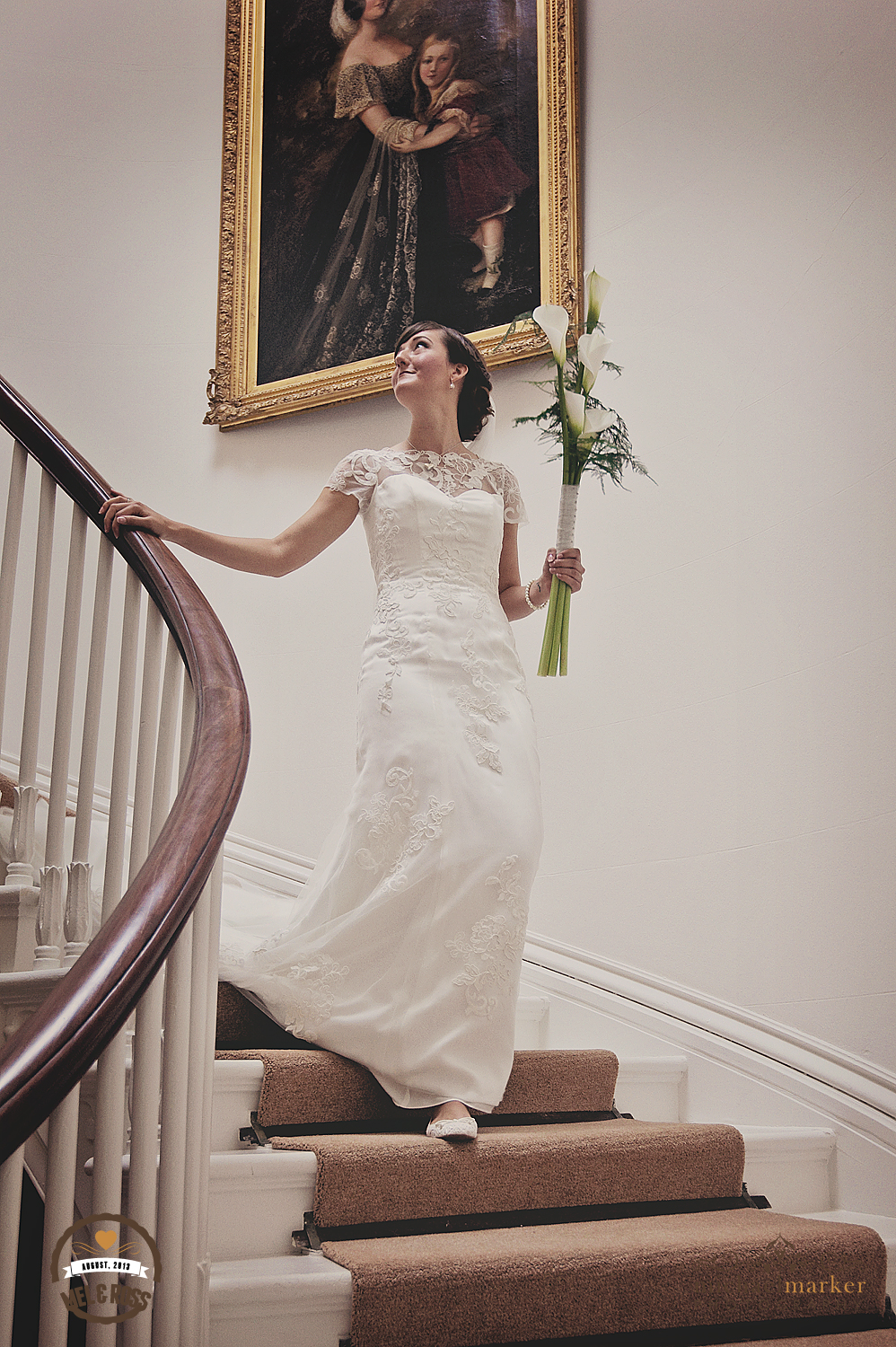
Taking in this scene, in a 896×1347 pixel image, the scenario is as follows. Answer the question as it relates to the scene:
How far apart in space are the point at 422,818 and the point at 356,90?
309 centimetres

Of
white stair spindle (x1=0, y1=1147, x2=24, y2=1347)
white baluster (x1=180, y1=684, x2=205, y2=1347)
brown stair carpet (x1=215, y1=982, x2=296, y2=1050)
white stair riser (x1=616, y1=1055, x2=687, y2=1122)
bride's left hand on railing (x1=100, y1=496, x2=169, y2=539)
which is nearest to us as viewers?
white stair spindle (x1=0, y1=1147, x2=24, y2=1347)

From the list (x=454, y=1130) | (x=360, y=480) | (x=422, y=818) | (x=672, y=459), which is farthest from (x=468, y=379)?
(x=454, y=1130)

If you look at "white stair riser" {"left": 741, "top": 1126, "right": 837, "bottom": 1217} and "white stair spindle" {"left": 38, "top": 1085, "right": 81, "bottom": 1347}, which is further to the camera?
"white stair riser" {"left": 741, "top": 1126, "right": 837, "bottom": 1217}

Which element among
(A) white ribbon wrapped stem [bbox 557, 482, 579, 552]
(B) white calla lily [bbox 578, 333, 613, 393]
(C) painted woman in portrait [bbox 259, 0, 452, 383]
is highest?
(C) painted woman in portrait [bbox 259, 0, 452, 383]

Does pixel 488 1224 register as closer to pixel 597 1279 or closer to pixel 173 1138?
pixel 597 1279

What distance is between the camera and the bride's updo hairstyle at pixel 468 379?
2.82 metres

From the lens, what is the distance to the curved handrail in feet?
3.80

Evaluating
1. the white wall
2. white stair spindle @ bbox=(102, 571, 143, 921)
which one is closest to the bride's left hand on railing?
white stair spindle @ bbox=(102, 571, 143, 921)

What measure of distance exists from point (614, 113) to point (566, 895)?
253 cm

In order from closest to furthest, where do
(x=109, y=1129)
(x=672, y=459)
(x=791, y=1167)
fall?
(x=109, y=1129)
(x=791, y=1167)
(x=672, y=459)

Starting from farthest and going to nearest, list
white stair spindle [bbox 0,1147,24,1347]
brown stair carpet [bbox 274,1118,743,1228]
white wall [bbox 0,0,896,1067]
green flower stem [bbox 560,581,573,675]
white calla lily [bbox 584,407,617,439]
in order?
white wall [bbox 0,0,896,1067]
green flower stem [bbox 560,581,573,675]
white calla lily [bbox 584,407,617,439]
brown stair carpet [bbox 274,1118,743,1228]
white stair spindle [bbox 0,1147,24,1347]

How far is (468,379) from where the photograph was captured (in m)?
2.85

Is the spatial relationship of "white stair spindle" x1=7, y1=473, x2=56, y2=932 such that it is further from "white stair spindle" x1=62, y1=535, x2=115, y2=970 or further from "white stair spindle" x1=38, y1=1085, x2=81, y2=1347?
"white stair spindle" x1=38, y1=1085, x2=81, y2=1347

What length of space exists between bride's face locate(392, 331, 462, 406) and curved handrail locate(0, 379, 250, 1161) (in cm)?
91
